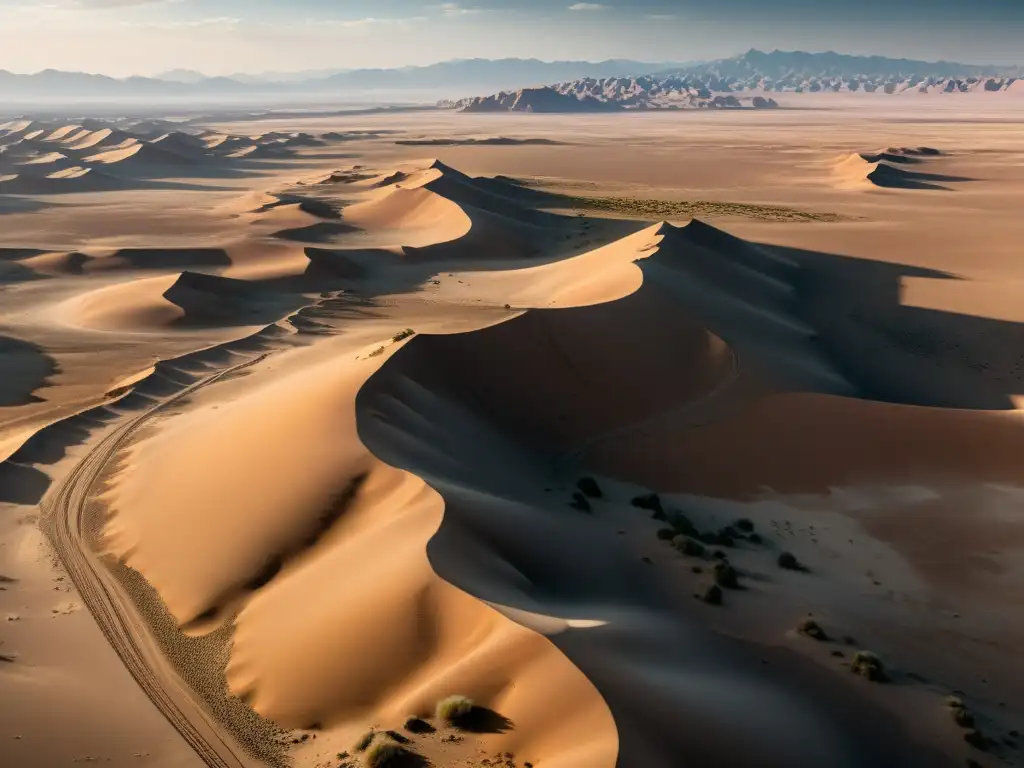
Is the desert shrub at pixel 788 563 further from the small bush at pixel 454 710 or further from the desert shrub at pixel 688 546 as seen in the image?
the small bush at pixel 454 710

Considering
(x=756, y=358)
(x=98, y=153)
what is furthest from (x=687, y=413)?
(x=98, y=153)

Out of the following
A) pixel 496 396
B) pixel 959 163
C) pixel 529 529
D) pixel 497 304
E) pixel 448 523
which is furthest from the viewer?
pixel 959 163

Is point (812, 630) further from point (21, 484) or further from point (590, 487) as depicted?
point (21, 484)

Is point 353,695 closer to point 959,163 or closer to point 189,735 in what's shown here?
point 189,735

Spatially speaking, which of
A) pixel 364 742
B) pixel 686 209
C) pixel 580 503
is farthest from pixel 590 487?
pixel 686 209

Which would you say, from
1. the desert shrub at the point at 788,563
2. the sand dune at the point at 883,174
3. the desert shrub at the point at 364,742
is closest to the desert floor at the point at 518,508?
the desert shrub at the point at 788,563

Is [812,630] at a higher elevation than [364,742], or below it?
below
